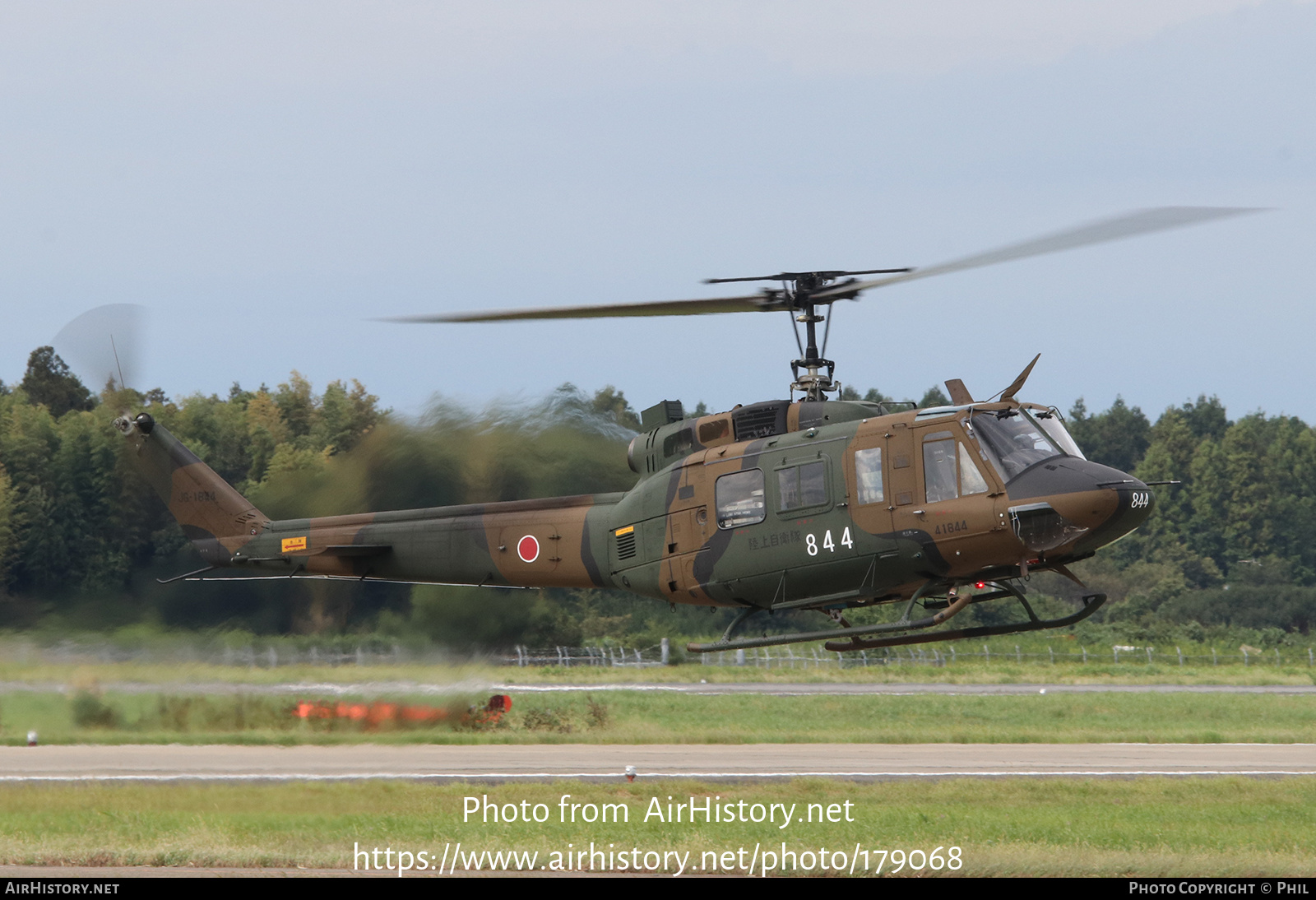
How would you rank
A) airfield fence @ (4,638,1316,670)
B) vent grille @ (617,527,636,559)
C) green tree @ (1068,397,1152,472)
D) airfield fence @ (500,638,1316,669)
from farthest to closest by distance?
green tree @ (1068,397,1152,472) < airfield fence @ (500,638,1316,669) < airfield fence @ (4,638,1316,670) < vent grille @ (617,527,636,559)

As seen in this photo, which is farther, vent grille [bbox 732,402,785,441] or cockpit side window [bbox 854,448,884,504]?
vent grille [bbox 732,402,785,441]

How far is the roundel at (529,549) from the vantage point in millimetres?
17672

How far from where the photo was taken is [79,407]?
90.3 feet

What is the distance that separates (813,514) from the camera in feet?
49.4

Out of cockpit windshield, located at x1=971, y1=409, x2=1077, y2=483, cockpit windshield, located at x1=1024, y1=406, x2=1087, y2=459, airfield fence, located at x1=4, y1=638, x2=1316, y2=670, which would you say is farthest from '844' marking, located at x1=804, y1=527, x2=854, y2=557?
airfield fence, located at x1=4, y1=638, x2=1316, y2=670

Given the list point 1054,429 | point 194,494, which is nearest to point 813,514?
point 1054,429

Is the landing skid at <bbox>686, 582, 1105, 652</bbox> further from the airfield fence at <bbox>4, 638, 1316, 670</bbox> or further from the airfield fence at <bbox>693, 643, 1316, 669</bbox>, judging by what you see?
the airfield fence at <bbox>693, 643, 1316, 669</bbox>

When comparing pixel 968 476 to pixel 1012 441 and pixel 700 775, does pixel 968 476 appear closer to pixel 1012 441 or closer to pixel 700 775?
pixel 1012 441

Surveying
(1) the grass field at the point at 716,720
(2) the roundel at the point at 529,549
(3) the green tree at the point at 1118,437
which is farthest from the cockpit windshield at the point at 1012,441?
(3) the green tree at the point at 1118,437

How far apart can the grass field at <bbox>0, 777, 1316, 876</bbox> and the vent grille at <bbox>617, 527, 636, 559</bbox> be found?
340 centimetres

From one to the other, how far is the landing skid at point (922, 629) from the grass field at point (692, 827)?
2.61 meters

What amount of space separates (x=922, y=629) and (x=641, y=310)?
469 cm

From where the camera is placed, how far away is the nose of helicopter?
13.7 meters

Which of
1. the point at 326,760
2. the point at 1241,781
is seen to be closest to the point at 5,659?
the point at 326,760
